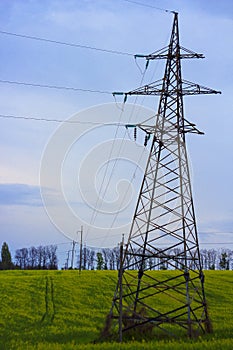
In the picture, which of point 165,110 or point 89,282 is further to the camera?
point 89,282

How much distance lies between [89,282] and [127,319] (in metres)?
29.3

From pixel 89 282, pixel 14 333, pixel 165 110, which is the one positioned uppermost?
pixel 165 110

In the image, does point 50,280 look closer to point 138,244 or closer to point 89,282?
point 89,282

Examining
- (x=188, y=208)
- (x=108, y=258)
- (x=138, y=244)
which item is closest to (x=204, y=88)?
(x=188, y=208)

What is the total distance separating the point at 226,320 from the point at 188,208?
1225 centimetres

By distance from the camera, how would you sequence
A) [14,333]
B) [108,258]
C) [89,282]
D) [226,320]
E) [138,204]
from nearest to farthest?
[138,204]
[14,333]
[226,320]
[89,282]
[108,258]

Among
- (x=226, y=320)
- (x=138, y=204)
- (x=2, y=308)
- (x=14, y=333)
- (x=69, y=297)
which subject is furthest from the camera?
(x=69, y=297)

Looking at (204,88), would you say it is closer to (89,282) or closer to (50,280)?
(89,282)

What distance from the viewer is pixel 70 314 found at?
113ft

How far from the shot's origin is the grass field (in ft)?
63.7

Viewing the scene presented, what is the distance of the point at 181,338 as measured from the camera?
20891mm

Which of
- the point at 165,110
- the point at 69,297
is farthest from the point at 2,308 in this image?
the point at 165,110

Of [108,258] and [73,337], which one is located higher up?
[108,258]

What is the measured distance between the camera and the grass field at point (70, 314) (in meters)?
19.4
